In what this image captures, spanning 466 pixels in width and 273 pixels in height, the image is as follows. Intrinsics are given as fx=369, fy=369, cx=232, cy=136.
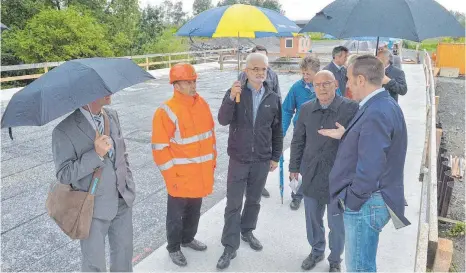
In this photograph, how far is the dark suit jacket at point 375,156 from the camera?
2.17 meters

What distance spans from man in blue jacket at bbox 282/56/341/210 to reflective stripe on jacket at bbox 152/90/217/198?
1.19 metres

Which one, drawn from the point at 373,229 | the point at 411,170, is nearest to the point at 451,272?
the point at 411,170

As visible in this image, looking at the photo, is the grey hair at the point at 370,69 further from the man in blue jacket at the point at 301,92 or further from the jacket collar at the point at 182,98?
the man in blue jacket at the point at 301,92

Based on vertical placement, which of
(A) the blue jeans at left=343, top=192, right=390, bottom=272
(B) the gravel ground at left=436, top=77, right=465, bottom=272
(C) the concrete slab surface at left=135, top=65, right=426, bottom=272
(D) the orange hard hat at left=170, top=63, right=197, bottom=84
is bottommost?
(B) the gravel ground at left=436, top=77, right=465, bottom=272

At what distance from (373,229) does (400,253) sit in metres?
1.45

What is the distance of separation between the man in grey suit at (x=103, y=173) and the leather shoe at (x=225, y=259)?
2.73 ft

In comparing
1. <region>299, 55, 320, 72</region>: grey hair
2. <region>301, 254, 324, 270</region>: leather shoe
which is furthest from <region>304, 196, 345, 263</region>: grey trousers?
<region>299, 55, 320, 72</region>: grey hair

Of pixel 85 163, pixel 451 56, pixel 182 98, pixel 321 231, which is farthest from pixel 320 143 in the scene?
pixel 451 56

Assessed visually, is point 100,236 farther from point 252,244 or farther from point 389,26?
point 389,26

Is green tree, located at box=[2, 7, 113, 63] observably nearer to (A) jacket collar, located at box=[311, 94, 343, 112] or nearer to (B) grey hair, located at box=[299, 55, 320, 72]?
(B) grey hair, located at box=[299, 55, 320, 72]

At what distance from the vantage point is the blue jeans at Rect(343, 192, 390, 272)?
2.33 meters

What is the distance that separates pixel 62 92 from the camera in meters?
2.10

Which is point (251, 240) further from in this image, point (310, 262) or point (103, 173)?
point (103, 173)

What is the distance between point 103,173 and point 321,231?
1.88 meters
